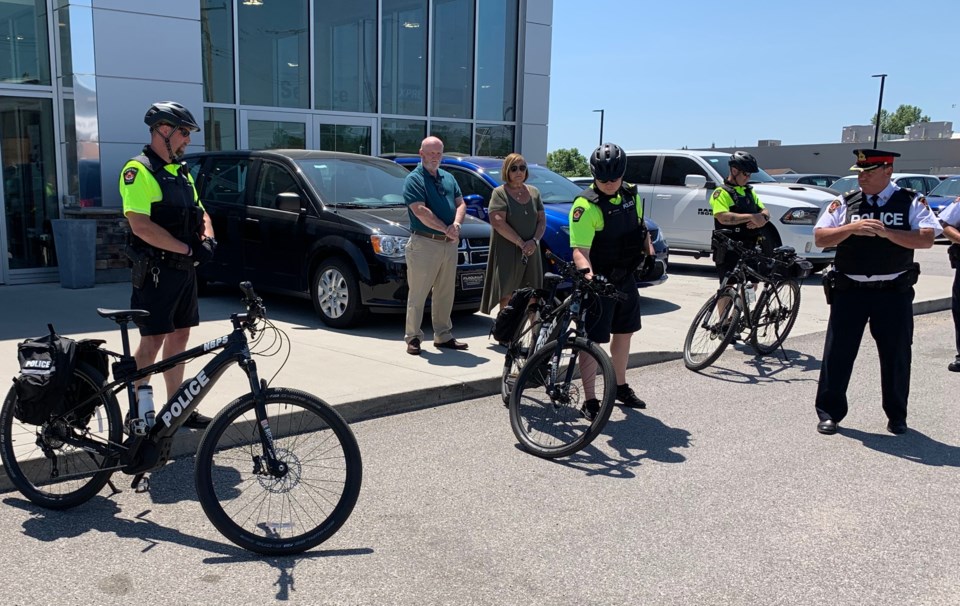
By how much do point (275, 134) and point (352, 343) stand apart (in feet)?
25.2

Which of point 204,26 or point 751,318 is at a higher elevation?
point 204,26

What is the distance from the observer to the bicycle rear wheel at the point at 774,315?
7832 mm

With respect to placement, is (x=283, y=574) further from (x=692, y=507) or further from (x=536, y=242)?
(x=536, y=242)

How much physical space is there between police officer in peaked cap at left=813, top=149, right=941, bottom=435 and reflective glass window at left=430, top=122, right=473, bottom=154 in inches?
448

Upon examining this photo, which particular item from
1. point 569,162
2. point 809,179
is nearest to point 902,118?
point 569,162

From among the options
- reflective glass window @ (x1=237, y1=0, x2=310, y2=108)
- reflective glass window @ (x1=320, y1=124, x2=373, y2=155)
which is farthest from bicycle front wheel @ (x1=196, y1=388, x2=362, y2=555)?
reflective glass window @ (x1=320, y1=124, x2=373, y2=155)

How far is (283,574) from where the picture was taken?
360 cm

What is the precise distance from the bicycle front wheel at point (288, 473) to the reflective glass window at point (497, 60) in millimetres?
13547

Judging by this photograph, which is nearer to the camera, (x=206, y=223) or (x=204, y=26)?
(x=206, y=223)

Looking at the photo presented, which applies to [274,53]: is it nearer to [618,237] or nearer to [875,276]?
[618,237]

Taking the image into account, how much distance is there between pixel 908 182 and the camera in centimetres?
2350

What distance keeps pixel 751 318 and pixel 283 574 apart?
17.6 feet

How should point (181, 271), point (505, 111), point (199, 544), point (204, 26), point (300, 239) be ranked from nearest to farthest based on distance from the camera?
1. point (199, 544)
2. point (181, 271)
3. point (300, 239)
4. point (204, 26)
5. point (505, 111)

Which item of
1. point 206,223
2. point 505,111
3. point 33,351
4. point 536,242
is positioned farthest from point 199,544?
point 505,111
